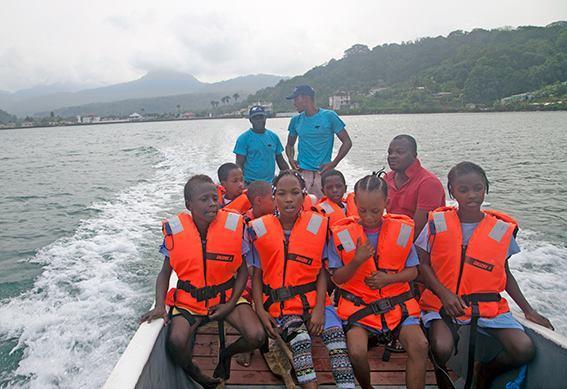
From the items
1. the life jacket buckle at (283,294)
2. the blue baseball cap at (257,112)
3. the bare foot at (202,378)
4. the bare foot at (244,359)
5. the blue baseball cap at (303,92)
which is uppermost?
the blue baseball cap at (303,92)

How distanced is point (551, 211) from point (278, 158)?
673cm

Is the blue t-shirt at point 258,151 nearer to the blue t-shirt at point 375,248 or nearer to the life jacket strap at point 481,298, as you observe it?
the blue t-shirt at point 375,248

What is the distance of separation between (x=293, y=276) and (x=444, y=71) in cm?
8931

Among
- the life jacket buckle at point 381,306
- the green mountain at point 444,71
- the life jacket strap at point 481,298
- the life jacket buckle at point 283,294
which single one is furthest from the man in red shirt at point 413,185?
the green mountain at point 444,71

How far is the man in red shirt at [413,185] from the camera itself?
118 inches

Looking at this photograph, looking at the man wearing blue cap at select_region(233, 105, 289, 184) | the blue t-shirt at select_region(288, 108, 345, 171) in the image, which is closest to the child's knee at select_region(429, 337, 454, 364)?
the man wearing blue cap at select_region(233, 105, 289, 184)

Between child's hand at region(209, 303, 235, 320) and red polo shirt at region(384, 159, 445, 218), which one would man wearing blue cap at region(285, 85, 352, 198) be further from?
child's hand at region(209, 303, 235, 320)

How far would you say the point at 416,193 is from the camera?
3072mm

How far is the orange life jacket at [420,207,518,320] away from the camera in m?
2.41

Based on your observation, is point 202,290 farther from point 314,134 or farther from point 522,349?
point 314,134

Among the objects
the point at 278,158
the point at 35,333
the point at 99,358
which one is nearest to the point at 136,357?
the point at 99,358

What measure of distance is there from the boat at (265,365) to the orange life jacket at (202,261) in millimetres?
252

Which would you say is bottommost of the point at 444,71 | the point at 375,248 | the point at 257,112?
the point at 375,248

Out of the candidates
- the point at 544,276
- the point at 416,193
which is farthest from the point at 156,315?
the point at 544,276
